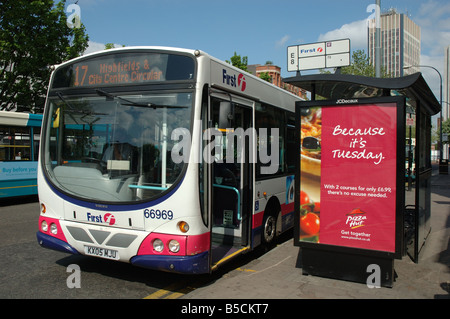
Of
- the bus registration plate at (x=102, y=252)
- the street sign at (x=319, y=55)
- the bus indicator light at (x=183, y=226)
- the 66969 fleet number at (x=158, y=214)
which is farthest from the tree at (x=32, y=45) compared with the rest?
the bus indicator light at (x=183, y=226)

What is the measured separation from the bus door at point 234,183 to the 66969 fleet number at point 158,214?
1.45 m

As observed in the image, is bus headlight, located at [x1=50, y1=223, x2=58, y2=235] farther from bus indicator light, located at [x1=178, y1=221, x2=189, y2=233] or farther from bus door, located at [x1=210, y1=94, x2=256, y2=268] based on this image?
bus door, located at [x1=210, y1=94, x2=256, y2=268]

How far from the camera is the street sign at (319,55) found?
21.5 m

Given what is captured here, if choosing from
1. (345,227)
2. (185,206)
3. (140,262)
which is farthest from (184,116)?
(345,227)

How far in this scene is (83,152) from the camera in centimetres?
521

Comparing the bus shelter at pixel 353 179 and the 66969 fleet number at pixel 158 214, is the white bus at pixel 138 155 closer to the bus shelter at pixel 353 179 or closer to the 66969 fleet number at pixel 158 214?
the 66969 fleet number at pixel 158 214

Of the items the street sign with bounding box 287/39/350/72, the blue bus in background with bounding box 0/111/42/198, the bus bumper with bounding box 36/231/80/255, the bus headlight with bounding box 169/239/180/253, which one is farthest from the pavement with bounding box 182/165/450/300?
the street sign with bounding box 287/39/350/72

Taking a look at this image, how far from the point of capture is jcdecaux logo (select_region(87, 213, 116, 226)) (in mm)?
4824

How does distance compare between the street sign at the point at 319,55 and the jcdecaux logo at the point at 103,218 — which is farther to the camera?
the street sign at the point at 319,55

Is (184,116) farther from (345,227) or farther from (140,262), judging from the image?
(345,227)

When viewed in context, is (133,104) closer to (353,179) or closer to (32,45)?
(353,179)

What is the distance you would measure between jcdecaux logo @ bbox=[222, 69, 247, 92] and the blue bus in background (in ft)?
31.4
